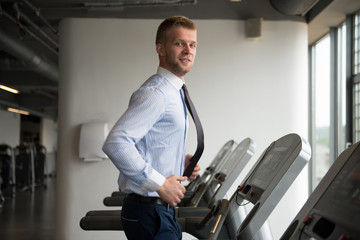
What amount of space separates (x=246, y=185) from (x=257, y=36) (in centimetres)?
328

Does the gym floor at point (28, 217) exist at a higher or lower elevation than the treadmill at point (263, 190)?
lower

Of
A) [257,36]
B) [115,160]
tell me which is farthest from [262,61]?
[115,160]

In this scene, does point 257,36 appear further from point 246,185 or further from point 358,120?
point 246,185

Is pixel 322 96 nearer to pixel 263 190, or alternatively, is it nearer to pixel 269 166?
pixel 269 166

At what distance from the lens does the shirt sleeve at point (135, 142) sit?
1.63m

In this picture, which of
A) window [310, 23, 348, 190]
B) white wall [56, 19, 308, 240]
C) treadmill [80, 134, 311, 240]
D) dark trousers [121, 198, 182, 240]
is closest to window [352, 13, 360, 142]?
window [310, 23, 348, 190]

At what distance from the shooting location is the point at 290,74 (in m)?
5.09

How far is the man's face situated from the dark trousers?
577 mm

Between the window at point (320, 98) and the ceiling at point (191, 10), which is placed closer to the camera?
the ceiling at point (191, 10)

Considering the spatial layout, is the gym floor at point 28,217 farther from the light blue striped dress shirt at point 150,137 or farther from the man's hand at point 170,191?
the man's hand at point 170,191

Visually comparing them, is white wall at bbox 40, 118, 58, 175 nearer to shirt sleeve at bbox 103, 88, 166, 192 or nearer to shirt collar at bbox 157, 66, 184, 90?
shirt collar at bbox 157, 66, 184, 90

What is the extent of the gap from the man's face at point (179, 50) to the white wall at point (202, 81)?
311 centimetres

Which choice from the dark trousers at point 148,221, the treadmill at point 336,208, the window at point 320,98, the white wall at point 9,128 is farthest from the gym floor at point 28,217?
the treadmill at point 336,208

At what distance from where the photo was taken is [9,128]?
15.7 metres
